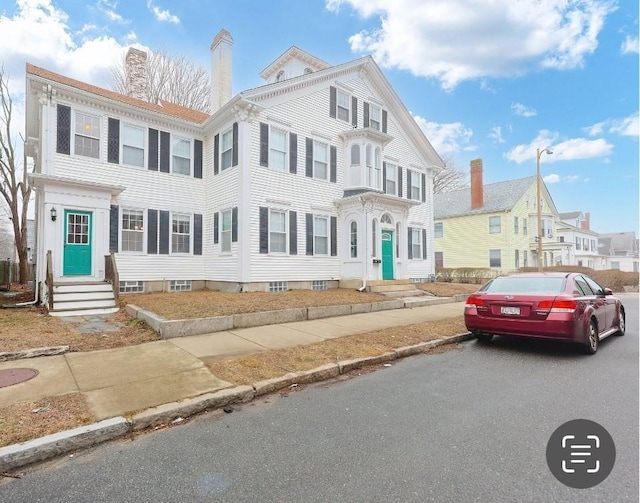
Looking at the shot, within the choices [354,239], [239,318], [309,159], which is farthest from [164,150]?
[239,318]

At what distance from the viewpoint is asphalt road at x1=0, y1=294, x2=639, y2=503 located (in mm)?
2557

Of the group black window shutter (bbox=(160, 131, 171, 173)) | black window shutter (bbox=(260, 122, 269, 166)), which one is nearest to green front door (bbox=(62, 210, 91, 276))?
black window shutter (bbox=(160, 131, 171, 173))

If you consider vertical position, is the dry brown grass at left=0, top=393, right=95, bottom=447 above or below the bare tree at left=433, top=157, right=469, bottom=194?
below

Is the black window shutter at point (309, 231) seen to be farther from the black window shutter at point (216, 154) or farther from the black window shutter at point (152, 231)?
the black window shutter at point (152, 231)

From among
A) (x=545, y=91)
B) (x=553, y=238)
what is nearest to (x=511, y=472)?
(x=545, y=91)

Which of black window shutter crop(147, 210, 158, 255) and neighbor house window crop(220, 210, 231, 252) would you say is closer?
black window shutter crop(147, 210, 158, 255)

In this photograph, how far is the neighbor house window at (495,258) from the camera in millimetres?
29672

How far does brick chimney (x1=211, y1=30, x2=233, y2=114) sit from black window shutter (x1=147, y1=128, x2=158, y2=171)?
11.6 feet

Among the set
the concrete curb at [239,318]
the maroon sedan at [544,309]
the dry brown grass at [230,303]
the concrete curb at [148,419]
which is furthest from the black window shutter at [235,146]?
the concrete curb at [148,419]

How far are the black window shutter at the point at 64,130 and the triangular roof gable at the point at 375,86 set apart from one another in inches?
228

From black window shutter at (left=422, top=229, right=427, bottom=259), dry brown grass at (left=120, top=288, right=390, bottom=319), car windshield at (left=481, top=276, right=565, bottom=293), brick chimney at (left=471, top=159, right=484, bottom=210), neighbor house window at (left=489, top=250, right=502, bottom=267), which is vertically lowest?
dry brown grass at (left=120, top=288, right=390, bottom=319)

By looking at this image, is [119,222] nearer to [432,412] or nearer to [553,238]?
[432,412]

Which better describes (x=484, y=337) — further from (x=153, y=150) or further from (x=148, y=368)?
(x=153, y=150)

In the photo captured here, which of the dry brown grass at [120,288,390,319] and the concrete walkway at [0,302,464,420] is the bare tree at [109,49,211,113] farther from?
the concrete walkway at [0,302,464,420]
